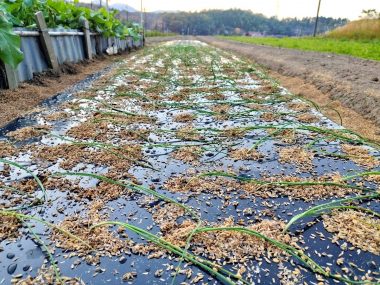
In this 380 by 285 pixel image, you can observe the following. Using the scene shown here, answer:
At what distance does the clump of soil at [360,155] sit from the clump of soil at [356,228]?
0.85 m

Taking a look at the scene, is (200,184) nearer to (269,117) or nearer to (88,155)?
(88,155)

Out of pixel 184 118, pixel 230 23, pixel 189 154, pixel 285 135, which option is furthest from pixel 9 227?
pixel 230 23

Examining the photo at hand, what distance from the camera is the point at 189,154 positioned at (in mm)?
2998

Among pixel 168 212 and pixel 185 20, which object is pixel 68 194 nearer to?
pixel 168 212

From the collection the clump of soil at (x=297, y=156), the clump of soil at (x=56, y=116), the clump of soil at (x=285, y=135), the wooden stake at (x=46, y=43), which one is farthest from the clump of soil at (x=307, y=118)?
the wooden stake at (x=46, y=43)

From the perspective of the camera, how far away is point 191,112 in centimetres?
438

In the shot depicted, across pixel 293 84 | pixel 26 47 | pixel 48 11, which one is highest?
pixel 48 11

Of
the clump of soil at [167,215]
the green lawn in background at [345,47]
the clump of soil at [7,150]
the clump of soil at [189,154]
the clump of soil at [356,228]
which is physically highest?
the green lawn in background at [345,47]

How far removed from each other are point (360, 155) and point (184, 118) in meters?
2.05

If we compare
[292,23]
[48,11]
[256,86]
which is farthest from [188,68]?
[292,23]

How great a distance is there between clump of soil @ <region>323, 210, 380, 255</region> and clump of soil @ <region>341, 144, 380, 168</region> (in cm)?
85

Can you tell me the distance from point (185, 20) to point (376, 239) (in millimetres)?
124816

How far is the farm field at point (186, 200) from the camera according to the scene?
1680 millimetres

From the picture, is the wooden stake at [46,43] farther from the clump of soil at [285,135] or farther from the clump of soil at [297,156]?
the clump of soil at [297,156]
